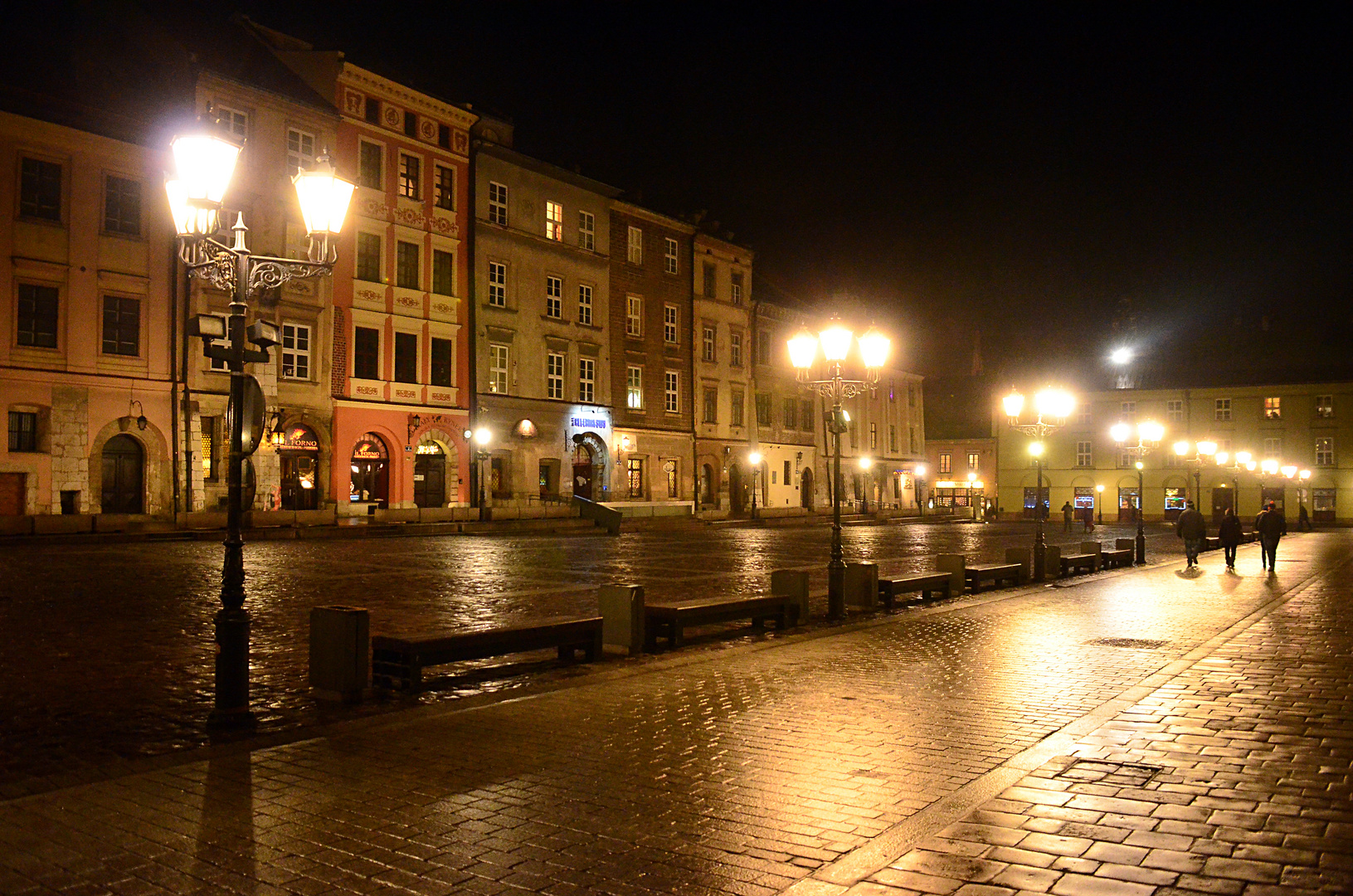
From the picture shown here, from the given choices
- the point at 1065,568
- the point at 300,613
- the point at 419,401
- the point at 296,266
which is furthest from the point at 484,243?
the point at 296,266

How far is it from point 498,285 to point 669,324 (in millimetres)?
12098

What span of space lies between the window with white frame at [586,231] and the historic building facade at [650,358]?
1.55 meters

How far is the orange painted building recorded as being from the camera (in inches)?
1513

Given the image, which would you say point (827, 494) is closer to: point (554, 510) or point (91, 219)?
point (554, 510)

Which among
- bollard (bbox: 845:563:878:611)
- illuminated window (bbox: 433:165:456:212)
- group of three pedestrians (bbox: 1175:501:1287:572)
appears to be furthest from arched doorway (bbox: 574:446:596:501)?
bollard (bbox: 845:563:878:611)

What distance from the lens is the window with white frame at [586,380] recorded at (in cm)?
4848

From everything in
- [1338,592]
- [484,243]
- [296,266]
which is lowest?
[1338,592]

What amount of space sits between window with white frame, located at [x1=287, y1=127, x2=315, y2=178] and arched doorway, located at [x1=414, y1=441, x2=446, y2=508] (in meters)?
11.2

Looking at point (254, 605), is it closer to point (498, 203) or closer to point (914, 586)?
point (914, 586)

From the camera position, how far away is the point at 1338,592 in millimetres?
20281

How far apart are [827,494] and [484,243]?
101 ft

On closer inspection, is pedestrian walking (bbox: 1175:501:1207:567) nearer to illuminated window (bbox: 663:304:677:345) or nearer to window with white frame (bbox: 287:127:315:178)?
window with white frame (bbox: 287:127:315:178)

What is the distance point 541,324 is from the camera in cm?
4647

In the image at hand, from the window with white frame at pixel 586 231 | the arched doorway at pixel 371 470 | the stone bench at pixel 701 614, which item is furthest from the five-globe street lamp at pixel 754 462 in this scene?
the stone bench at pixel 701 614
